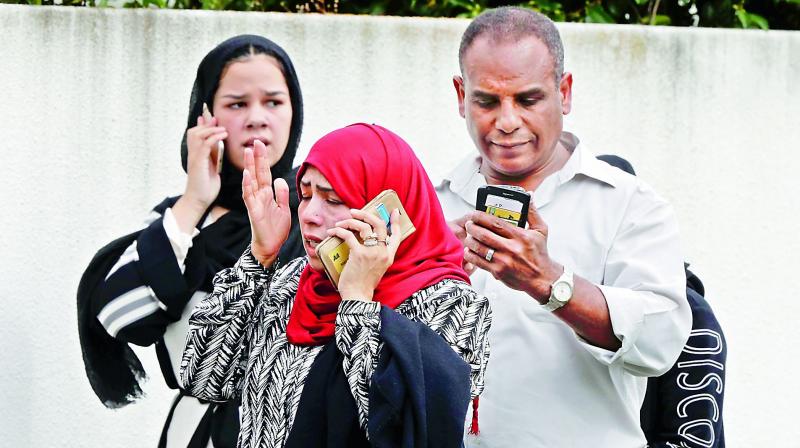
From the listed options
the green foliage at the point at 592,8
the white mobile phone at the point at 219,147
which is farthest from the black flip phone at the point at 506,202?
the green foliage at the point at 592,8

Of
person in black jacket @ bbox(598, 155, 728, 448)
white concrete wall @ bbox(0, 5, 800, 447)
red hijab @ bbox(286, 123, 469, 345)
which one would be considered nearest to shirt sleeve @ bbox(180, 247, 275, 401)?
red hijab @ bbox(286, 123, 469, 345)

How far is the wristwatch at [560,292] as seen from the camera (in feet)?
9.16

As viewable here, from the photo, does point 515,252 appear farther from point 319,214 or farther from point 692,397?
point 692,397

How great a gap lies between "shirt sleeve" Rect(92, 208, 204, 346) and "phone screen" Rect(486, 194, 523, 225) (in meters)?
1.10

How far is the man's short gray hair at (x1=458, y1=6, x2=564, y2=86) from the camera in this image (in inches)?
124

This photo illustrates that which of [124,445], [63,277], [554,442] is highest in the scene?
[554,442]

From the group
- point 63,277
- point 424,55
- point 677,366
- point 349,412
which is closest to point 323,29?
point 424,55

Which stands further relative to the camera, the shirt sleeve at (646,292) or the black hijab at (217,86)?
the black hijab at (217,86)

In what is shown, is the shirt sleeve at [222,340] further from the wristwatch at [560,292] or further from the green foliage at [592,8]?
the green foliage at [592,8]

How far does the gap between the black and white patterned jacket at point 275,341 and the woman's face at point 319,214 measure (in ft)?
0.65

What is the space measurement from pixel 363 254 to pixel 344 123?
2408 millimetres

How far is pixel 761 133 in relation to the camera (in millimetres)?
4969

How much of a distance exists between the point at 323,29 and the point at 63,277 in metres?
1.45

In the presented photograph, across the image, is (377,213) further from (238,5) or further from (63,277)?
(238,5)
